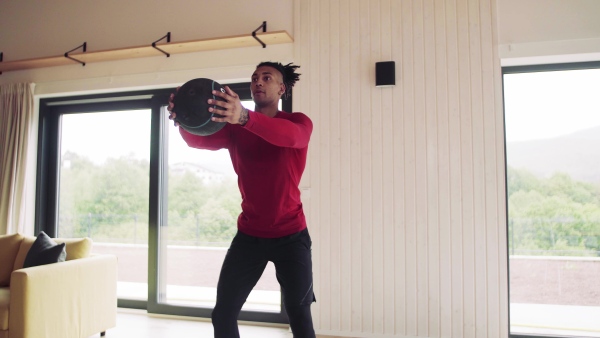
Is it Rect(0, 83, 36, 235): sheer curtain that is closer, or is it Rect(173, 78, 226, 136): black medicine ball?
Rect(173, 78, 226, 136): black medicine ball

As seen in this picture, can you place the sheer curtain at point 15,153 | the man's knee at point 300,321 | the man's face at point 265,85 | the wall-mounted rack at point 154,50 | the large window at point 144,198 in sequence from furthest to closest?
the sheer curtain at point 15,153
the large window at point 144,198
the wall-mounted rack at point 154,50
the man's face at point 265,85
the man's knee at point 300,321

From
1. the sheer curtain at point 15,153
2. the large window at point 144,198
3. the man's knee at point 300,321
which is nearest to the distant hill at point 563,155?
the large window at point 144,198

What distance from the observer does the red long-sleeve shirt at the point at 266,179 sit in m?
1.86

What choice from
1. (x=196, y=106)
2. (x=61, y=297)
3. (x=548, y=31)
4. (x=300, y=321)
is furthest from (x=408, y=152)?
(x=61, y=297)

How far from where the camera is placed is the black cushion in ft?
9.89

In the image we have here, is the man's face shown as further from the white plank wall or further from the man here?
the white plank wall

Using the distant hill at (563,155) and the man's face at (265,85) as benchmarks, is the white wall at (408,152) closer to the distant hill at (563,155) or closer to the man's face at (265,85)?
the distant hill at (563,155)

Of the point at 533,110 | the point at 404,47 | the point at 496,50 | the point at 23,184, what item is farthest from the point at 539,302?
the point at 23,184

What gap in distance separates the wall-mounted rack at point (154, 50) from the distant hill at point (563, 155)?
6.25 feet

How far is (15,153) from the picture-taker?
164 inches

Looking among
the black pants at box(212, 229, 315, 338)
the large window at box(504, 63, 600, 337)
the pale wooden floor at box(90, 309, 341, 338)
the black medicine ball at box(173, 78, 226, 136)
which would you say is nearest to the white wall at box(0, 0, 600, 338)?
the large window at box(504, 63, 600, 337)

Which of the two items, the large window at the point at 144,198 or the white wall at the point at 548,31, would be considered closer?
the white wall at the point at 548,31

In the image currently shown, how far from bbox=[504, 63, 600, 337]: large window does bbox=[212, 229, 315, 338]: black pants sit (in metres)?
2.10

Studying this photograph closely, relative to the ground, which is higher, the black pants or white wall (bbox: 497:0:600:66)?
white wall (bbox: 497:0:600:66)
